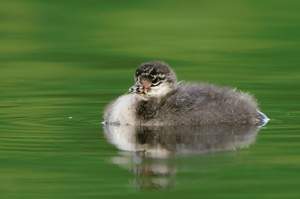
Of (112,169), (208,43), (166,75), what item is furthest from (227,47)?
(112,169)

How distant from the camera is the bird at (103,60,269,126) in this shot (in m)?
14.9

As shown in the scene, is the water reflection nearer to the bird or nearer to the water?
the water

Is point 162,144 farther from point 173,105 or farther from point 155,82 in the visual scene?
Result: point 155,82

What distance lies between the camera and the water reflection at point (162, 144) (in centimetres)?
1163

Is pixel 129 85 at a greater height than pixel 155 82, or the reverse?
pixel 129 85

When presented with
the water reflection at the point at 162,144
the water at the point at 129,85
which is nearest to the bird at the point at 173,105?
the water reflection at the point at 162,144

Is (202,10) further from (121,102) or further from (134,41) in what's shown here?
(121,102)

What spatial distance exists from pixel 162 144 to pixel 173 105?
1520 mm

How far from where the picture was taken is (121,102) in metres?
15.2

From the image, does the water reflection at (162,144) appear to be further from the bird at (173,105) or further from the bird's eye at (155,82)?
the bird's eye at (155,82)

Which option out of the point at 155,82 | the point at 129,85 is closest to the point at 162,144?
the point at 155,82

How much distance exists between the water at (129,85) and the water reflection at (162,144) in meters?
0.03

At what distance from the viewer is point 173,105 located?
49.3ft

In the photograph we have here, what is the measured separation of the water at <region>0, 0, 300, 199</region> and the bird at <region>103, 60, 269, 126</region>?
38 centimetres
